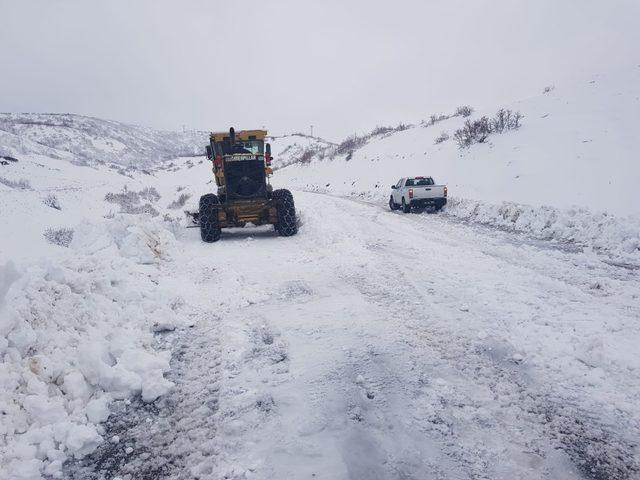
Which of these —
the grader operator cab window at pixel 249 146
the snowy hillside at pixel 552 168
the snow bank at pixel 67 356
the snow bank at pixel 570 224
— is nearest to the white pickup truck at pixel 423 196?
the snowy hillside at pixel 552 168

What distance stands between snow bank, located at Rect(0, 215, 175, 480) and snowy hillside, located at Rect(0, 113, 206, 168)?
4408cm

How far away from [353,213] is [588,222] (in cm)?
760

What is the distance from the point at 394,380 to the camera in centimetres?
397

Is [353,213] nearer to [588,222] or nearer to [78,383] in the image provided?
[588,222]

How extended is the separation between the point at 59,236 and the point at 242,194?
15.4 ft

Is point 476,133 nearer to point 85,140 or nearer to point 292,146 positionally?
point 292,146

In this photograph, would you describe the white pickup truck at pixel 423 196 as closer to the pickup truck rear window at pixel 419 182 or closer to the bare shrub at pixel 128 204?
the pickup truck rear window at pixel 419 182

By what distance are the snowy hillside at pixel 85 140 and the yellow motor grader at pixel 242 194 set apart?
125 feet

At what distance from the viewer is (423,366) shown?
4.21m

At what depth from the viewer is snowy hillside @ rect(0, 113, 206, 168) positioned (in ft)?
156

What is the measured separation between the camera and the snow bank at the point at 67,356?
3.21 meters

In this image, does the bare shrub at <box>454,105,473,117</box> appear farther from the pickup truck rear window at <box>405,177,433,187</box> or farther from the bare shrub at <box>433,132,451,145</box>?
the pickup truck rear window at <box>405,177,433,187</box>

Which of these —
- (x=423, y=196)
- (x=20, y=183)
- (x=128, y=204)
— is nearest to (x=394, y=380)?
(x=423, y=196)

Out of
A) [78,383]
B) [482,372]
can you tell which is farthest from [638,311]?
[78,383]
